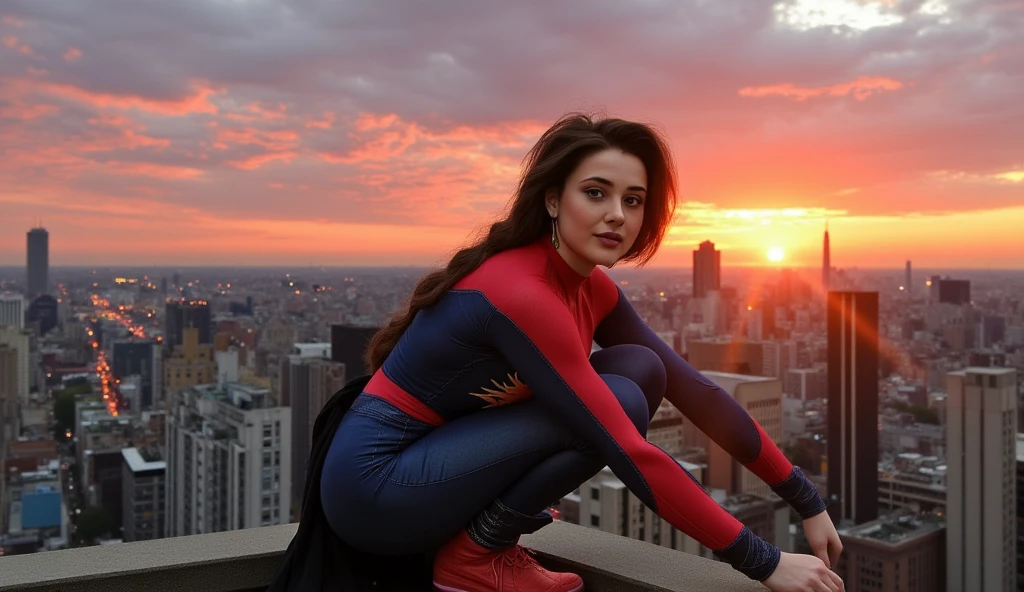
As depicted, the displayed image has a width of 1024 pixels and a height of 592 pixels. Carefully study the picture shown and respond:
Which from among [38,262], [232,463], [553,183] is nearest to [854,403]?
[232,463]

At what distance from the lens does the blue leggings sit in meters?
1.04

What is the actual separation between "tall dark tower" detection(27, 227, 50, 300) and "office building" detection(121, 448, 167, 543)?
15.3 metres

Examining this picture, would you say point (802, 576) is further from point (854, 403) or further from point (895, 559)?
point (854, 403)

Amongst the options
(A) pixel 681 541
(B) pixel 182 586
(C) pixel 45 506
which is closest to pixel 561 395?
(B) pixel 182 586

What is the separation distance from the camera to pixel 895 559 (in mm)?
15469

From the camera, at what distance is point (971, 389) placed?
15.7 metres

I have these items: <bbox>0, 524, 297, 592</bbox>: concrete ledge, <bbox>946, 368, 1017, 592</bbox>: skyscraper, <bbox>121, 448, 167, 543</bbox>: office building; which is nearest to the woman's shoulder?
<bbox>0, 524, 297, 592</bbox>: concrete ledge

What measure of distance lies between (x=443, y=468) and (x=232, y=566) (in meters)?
0.45

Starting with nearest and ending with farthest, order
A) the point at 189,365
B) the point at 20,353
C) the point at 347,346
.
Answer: the point at 347,346 < the point at 20,353 < the point at 189,365

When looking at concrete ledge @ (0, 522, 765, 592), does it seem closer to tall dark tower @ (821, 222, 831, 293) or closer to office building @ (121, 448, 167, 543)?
office building @ (121, 448, 167, 543)

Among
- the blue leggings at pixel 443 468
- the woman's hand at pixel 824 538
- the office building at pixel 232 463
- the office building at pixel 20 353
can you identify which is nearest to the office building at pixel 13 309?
the office building at pixel 20 353

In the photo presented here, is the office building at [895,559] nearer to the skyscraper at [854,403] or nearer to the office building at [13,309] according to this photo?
the skyscraper at [854,403]

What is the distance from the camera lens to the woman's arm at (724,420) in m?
1.16

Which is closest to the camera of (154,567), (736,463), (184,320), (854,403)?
(154,567)
